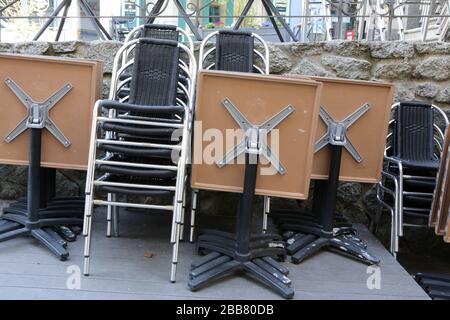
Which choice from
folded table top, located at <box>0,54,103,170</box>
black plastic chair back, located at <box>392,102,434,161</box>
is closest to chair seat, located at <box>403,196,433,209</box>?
black plastic chair back, located at <box>392,102,434,161</box>

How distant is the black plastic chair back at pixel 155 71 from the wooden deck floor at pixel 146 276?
87cm

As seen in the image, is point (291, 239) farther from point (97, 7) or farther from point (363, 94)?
point (97, 7)

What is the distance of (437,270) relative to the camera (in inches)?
118

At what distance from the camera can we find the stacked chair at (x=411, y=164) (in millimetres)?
2691

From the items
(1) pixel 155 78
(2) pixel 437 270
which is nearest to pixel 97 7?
(1) pixel 155 78

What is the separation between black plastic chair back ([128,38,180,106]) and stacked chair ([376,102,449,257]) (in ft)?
4.94

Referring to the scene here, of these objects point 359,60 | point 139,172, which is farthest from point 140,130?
point 359,60

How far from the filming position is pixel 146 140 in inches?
93.9

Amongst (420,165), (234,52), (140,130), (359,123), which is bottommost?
(420,165)

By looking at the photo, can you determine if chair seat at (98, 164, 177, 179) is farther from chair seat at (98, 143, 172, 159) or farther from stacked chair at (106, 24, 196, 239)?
stacked chair at (106, 24, 196, 239)

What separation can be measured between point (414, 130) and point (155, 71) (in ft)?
5.98

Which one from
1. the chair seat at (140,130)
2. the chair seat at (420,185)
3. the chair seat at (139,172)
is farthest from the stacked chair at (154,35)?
the chair seat at (420,185)

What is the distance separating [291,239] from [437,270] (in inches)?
47.7

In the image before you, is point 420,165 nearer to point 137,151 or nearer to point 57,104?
point 137,151
